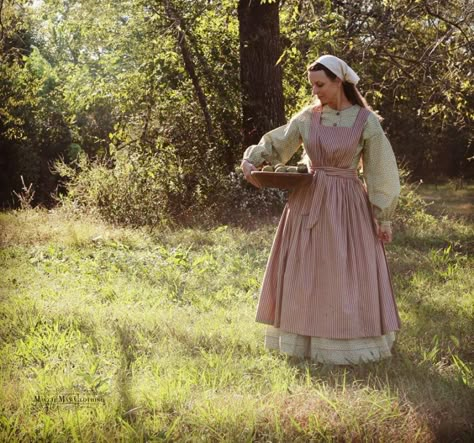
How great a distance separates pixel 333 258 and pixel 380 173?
598 millimetres

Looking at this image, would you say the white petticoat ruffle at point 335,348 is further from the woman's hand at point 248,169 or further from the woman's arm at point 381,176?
the woman's hand at point 248,169

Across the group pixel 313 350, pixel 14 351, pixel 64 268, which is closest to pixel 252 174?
pixel 313 350

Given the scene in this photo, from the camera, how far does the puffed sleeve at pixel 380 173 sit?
4.25 m

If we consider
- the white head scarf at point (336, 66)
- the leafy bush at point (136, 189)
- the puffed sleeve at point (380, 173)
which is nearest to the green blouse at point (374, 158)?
the puffed sleeve at point (380, 173)

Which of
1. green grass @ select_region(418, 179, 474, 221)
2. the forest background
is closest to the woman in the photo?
the forest background

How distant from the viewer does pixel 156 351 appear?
14.4 ft

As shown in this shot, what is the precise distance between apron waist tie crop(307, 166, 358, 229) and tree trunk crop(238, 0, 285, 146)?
6059 millimetres

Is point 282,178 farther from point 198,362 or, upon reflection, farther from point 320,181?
point 198,362

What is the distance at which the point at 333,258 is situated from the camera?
4.20m

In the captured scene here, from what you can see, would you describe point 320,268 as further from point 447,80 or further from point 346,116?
point 447,80

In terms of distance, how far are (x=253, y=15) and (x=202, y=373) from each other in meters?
7.38

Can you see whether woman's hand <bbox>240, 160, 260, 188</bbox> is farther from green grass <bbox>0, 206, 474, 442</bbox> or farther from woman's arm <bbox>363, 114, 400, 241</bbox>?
green grass <bbox>0, 206, 474, 442</bbox>

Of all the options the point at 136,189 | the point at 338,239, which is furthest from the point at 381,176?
the point at 136,189

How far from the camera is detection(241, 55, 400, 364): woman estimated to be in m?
4.19
